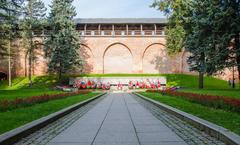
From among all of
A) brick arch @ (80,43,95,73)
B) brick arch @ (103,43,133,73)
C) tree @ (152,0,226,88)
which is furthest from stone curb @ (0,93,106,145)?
brick arch @ (103,43,133,73)

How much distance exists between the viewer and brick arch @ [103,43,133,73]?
50031 millimetres

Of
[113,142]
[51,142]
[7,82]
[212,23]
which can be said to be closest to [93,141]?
[113,142]

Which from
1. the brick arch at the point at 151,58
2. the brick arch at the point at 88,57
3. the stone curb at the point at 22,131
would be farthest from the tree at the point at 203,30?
the brick arch at the point at 88,57

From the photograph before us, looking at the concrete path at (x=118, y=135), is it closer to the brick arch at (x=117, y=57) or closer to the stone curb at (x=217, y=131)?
the stone curb at (x=217, y=131)

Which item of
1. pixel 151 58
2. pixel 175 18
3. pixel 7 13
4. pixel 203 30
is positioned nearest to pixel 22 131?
pixel 203 30

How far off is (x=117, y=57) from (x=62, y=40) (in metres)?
13.6

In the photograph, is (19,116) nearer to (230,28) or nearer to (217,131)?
(217,131)

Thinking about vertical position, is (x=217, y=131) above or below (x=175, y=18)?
below

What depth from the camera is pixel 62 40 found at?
38625 mm

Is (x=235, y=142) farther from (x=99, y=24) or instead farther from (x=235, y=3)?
(x=99, y=24)

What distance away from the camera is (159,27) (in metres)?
52.7

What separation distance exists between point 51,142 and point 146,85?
120 ft

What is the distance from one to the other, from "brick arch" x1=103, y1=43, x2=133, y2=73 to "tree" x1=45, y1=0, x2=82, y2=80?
10293 mm

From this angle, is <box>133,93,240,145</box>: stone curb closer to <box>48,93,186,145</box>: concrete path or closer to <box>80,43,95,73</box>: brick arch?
<box>48,93,186,145</box>: concrete path
